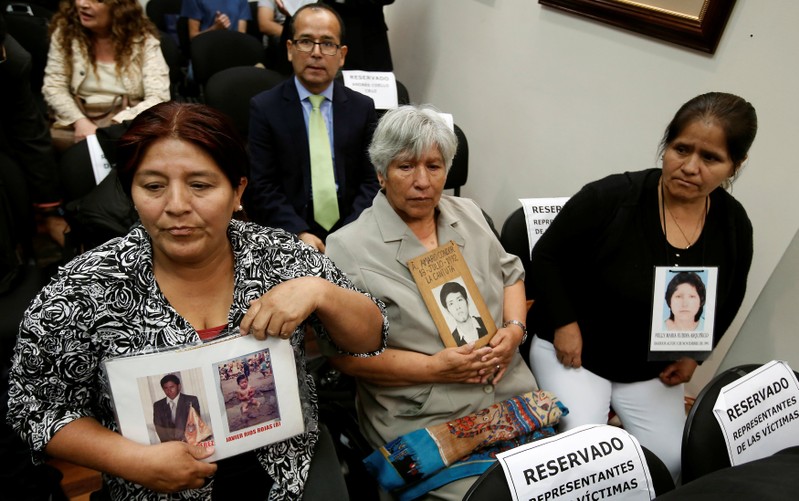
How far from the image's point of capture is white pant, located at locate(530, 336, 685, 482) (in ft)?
5.61

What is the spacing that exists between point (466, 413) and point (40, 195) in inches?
93.9

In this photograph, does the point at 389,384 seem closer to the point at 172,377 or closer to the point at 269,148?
the point at 172,377

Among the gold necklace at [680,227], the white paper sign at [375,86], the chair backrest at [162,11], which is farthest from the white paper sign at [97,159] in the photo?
the chair backrest at [162,11]

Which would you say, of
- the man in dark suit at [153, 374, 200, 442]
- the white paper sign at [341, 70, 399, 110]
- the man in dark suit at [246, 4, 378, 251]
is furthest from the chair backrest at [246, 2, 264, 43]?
the man in dark suit at [153, 374, 200, 442]

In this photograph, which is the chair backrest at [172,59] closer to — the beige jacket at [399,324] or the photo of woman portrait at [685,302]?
the beige jacket at [399,324]

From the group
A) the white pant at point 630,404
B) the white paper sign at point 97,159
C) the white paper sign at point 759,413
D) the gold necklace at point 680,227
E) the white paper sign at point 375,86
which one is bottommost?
the white pant at point 630,404

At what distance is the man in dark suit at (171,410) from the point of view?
3.27ft

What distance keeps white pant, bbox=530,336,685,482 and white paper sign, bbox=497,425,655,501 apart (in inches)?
27.1

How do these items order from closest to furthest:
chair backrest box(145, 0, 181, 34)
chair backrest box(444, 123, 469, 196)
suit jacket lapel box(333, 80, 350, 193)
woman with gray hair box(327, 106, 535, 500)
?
woman with gray hair box(327, 106, 535, 500) < suit jacket lapel box(333, 80, 350, 193) < chair backrest box(444, 123, 469, 196) < chair backrest box(145, 0, 181, 34)

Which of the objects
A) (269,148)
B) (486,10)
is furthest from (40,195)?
(486,10)

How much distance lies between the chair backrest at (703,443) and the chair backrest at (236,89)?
8.20 ft

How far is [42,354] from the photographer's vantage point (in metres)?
1.02

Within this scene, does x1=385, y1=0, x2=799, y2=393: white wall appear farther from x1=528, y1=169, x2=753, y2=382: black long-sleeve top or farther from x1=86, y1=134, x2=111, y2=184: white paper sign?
x1=86, y1=134, x2=111, y2=184: white paper sign

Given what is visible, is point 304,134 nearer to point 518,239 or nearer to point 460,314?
point 518,239
